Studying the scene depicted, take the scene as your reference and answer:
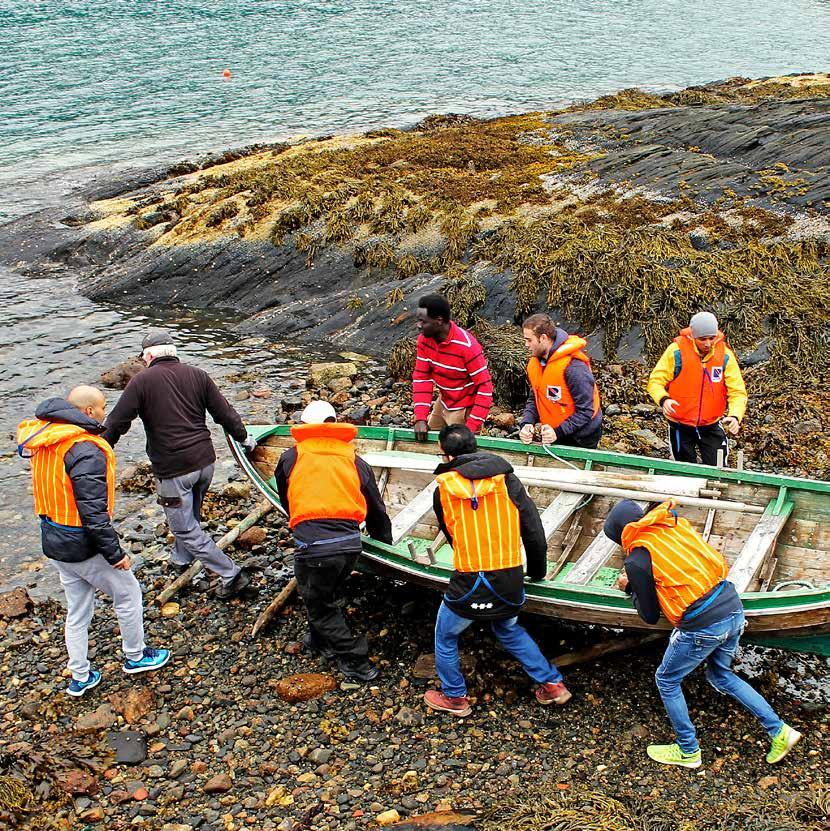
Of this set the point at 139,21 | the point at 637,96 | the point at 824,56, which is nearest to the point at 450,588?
the point at 637,96

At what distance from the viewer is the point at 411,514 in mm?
8867

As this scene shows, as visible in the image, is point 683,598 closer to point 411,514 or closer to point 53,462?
point 411,514

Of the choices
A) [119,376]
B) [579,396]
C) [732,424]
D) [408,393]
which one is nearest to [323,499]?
[579,396]

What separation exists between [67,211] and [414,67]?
24.3m

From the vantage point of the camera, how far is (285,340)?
56.1ft

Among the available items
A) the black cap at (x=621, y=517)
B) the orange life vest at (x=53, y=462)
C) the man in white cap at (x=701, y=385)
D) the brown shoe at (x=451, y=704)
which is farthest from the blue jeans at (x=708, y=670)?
the orange life vest at (x=53, y=462)

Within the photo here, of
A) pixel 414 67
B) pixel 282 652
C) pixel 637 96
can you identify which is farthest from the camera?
pixel 414 67

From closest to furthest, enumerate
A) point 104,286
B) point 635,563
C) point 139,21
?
point 635,563, point 104,286, point 139,21

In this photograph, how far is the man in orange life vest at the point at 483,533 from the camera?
6305 mm

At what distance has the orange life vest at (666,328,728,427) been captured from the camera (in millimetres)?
8375

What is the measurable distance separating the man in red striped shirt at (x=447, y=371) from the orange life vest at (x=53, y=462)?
3.67m

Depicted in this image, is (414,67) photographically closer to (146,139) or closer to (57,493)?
(146,139)

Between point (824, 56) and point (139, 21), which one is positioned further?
point (139, 21)

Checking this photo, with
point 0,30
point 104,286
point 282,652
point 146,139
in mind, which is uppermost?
point 0,30
